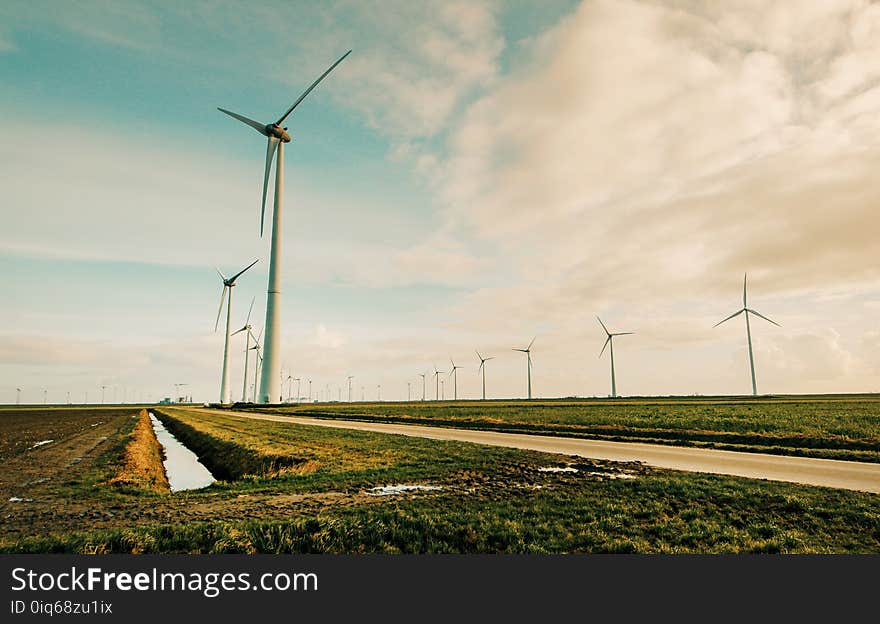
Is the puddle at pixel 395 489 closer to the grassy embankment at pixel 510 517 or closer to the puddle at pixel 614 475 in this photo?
the grassy embankment at pixel 510 517

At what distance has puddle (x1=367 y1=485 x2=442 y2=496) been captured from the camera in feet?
53.0

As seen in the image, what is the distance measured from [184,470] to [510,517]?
26.2 meters

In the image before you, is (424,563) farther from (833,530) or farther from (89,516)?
(89,516)

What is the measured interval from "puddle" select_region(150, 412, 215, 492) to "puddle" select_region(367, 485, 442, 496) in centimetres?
851

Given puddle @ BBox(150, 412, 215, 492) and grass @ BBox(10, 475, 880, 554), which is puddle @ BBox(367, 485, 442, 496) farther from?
puddle @ BBox(150, 412, 215, 492)

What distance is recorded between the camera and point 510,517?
1255cm

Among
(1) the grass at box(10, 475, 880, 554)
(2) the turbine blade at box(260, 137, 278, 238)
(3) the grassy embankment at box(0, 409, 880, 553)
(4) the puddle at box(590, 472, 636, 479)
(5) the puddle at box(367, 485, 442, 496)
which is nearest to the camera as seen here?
(1) the grass at box(10, 475, 880, 554)

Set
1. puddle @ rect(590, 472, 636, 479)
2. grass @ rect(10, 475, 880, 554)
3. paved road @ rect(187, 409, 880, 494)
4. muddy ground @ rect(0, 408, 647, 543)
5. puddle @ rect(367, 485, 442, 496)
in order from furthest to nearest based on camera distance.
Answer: puddle @ rect(590, 472, 636, 479), paved road @ rect(187, 409, 880, 494), puddle @ rect(367, 485, 442, 496), muddy ground @ rect(0, 408, 647, 543), grass @ rect(10, 475, 880, 554)

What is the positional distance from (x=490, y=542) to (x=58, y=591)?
7.50 metres

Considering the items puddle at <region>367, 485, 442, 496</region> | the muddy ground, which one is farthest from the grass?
puddle at <region>367, 485, 442, 496</region>

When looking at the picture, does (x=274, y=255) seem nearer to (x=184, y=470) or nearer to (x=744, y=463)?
(x=184, y=470)

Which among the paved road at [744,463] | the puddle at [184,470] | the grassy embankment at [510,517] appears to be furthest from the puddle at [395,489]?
the paved road at [744,463]

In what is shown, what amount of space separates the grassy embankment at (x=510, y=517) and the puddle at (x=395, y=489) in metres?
0.35

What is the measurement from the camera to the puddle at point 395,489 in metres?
16.2
